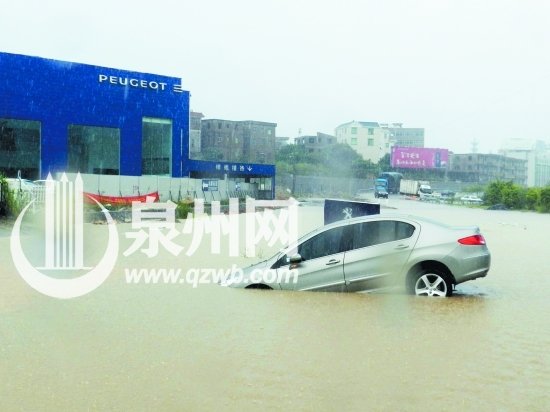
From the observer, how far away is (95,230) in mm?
20719

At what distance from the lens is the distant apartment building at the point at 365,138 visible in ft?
277

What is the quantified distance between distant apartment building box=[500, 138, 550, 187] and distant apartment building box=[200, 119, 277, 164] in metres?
41.6

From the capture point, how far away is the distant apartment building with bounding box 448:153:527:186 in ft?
293

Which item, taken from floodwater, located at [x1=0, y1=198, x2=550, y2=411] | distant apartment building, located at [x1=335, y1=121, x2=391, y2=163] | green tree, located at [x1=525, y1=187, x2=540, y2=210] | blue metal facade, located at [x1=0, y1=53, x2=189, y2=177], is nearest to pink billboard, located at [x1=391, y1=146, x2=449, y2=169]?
distant apartment building, located at [x1=335, y1=121, x2=391, y2=163]

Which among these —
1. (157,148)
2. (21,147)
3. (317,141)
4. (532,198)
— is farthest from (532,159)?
(21,147)

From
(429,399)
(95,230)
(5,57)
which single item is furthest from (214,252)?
(5,57)

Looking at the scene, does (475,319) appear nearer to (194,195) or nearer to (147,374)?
(147,374)

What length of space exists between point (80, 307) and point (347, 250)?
3.87 meters

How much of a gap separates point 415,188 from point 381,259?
2267 inches

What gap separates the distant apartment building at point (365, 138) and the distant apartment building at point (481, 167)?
34.3 ft

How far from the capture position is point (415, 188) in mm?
65312

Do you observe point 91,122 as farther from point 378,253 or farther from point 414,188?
point 414,188

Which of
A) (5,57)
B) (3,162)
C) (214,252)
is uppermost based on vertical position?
(5,57)

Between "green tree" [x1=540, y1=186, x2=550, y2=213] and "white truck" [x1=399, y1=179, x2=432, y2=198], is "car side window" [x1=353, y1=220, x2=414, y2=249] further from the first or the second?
"white truck" [x1=399, y1=179, x2=432, y2=198]
